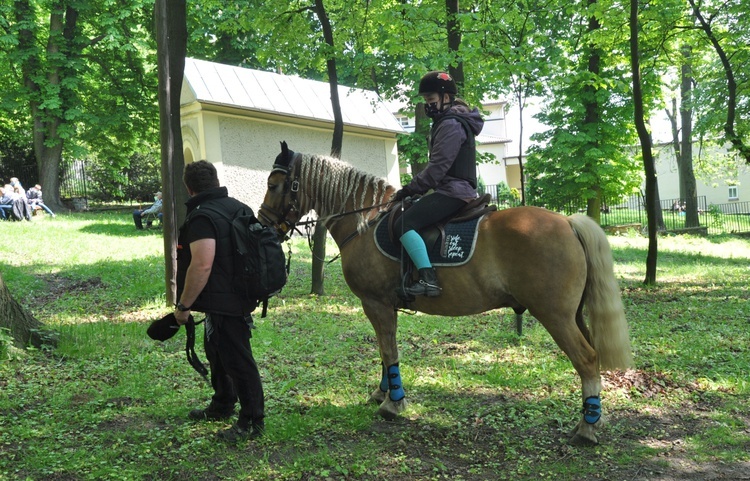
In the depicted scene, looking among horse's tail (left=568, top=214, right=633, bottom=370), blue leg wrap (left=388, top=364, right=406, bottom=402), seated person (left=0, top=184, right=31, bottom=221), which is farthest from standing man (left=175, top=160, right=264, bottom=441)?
seated person (left=0, top=184, right=31, bottom=221)

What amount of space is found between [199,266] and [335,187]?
1.67 meters

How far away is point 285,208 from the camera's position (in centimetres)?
543

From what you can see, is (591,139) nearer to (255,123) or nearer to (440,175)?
(255,123)

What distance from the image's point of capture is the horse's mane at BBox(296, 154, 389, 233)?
5512 mm

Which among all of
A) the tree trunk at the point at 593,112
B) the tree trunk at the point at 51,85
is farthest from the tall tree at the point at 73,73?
the tree trunk at the point at 593,112

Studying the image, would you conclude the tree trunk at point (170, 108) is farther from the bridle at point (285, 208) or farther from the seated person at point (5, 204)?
the seated person at point (5, 204)

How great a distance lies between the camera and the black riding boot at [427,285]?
16.4 ft

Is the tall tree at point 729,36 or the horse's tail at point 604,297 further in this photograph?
the tall tree at point 729,36

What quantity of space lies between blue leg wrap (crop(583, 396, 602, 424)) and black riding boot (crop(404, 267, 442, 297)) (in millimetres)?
1475

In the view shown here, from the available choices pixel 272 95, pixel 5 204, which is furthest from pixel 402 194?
pixel 5 204

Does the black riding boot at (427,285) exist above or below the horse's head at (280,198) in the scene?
below

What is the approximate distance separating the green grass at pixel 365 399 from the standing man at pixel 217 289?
0.36m

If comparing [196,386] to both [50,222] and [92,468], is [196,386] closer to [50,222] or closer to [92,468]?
[92,468]

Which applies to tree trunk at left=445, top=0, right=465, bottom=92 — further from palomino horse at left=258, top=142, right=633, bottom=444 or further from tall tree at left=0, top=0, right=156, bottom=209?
tall tree at left=0, top=0, right=156, bottom=209
